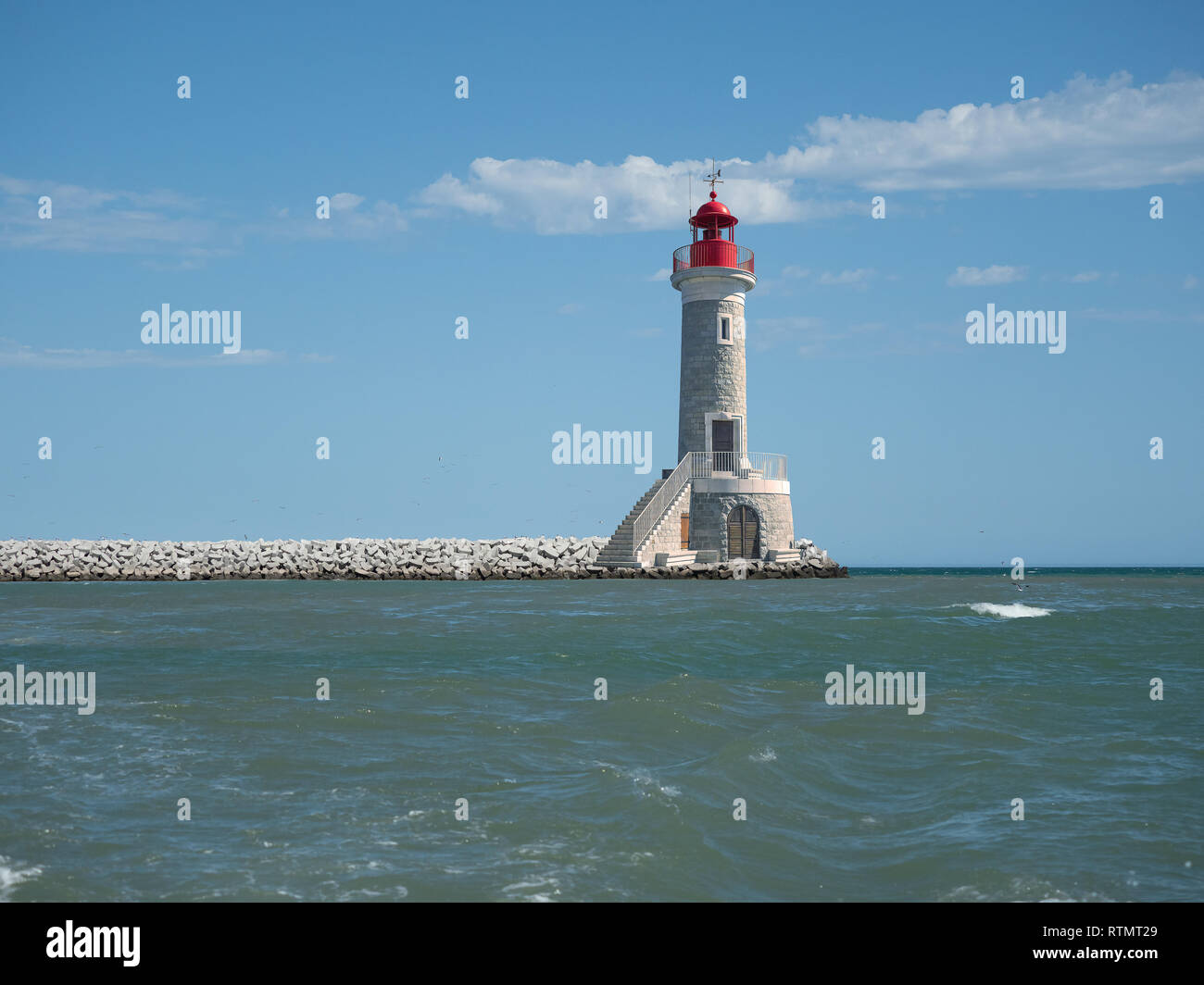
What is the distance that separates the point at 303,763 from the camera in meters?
7.39

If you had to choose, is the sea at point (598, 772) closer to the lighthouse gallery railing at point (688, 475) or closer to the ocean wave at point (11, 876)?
the ocean wave at point (11, 876)

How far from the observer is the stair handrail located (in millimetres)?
30562

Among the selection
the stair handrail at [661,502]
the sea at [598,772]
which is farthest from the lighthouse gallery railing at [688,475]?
the sea at [598,772]

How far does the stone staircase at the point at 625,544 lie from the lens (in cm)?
3059

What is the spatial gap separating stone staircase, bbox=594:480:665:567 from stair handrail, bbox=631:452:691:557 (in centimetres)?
16
